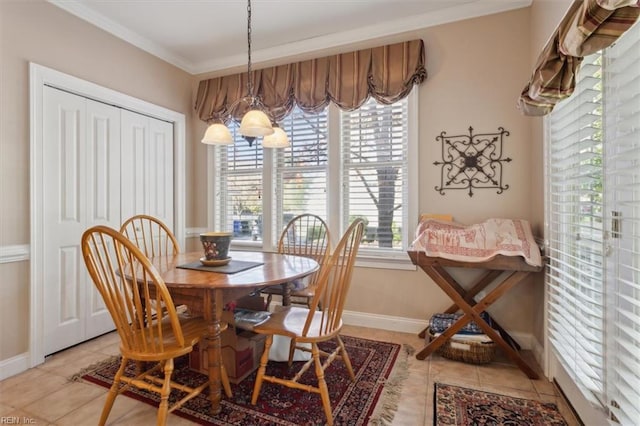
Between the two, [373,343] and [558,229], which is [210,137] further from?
[558,229]

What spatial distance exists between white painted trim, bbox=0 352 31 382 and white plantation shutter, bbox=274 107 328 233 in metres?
2.11

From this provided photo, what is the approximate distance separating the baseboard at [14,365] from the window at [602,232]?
3.31m

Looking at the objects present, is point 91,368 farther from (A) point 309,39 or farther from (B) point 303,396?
(A) point 309,39

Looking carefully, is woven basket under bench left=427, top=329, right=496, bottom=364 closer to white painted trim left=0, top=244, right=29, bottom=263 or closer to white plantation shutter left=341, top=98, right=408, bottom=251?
white plantation shutter left=341, top=98, right=408, bottom=251

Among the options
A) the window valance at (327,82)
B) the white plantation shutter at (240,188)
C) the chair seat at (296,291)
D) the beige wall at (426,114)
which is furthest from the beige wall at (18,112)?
the chair seat at (296,291)

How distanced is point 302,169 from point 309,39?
1.24 meters

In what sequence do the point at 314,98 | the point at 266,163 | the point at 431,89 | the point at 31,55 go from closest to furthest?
the point at 31,55 < the point at 431,89 < the point at 314,98 < the point at 266,163

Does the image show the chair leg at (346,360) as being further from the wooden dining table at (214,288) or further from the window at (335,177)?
the window at (335,177)

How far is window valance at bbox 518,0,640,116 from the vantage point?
1027 mm

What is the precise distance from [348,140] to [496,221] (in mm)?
1450

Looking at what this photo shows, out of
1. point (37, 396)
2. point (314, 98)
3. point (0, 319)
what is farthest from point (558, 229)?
point (0, 319)

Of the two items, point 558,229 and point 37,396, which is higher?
point 558,229

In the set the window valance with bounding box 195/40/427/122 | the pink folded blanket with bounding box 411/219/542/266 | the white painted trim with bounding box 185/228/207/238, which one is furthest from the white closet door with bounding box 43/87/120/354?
the pink folded blanket with bounding box 411/219/542/266

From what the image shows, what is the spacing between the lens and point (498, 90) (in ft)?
8.37
